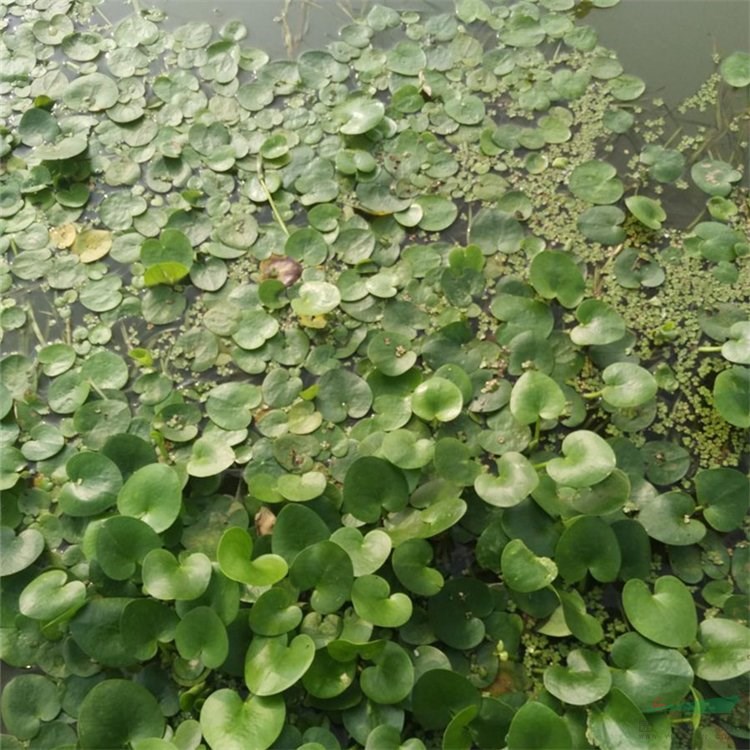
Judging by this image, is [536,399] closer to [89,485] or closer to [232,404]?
[232,404]

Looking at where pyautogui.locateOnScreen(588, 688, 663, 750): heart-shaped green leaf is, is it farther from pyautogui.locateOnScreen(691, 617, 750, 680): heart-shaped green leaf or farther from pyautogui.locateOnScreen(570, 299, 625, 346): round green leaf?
pyautogui.locateOnScreen(570, 299, 625, 346): round green leaf

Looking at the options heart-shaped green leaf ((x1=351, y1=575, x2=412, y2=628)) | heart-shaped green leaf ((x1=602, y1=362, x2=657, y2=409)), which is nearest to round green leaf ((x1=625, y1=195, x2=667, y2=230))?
heart-shaped green leaf ((x1=602, y1=362, x2=657, y2=409))

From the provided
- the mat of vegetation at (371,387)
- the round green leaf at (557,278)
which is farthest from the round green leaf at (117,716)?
the round green leaf at (557,278)

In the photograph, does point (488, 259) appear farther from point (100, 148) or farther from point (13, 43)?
point (13, 43)

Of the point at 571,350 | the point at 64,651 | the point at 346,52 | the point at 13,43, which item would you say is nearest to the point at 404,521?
the point at 571,350

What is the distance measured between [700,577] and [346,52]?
5.98ft

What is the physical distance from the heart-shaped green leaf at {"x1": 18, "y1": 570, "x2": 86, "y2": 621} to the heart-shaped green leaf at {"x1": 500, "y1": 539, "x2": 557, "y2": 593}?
33.3 inches

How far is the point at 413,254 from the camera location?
1.99m

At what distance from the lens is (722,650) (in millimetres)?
1461

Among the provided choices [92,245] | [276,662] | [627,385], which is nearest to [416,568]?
[276,662]

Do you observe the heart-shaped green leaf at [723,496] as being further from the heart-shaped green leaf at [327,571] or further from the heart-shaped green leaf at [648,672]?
the heart-shaped green leaf at [327,571]

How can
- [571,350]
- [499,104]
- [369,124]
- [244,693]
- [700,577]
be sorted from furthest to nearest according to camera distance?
1. [499,104]
2. [369,124]
3. [571,350]
4. [700,577]
5. [244,693]

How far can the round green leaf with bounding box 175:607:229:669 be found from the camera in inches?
56.0

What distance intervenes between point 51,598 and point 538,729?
0.97 meters
